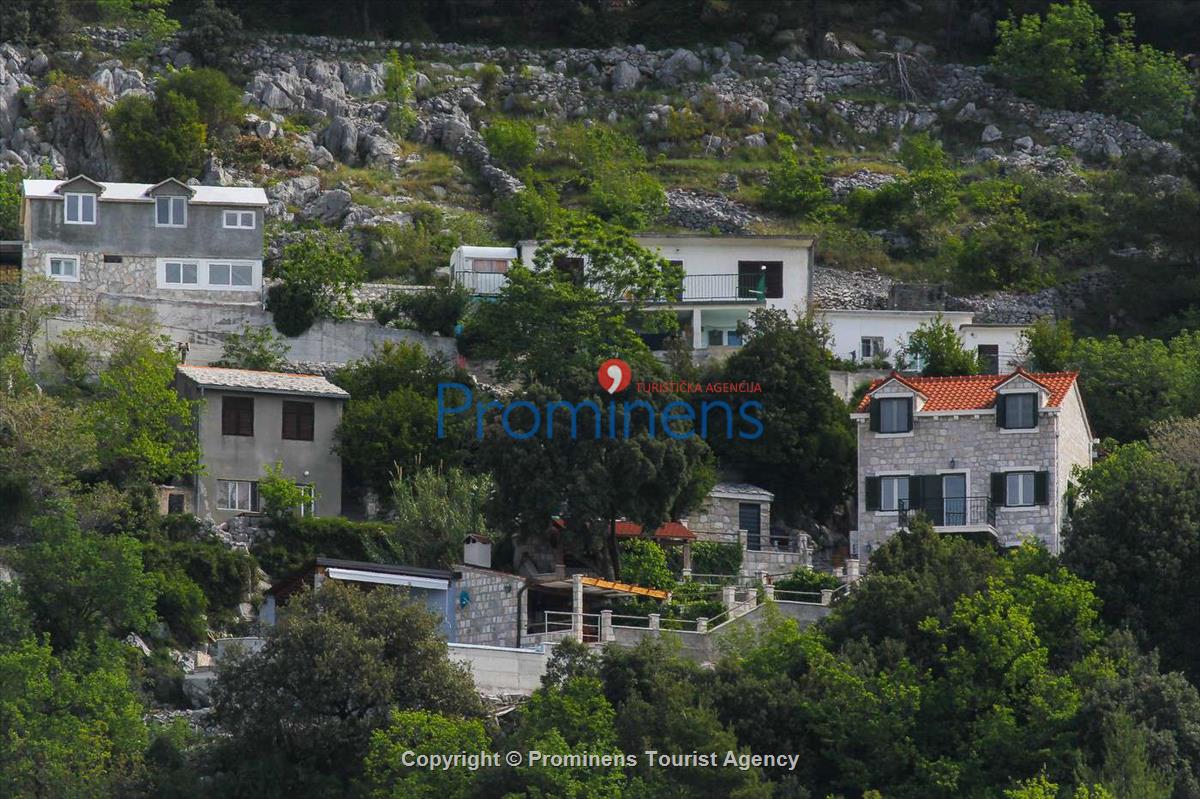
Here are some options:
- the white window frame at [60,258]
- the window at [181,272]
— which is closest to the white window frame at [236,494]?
the window at [181,272]

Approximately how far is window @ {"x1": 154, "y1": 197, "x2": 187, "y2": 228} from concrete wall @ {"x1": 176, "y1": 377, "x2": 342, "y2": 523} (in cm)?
890

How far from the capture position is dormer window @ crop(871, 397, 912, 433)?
6656cm

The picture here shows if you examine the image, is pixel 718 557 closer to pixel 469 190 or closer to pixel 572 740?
pixel 572 740

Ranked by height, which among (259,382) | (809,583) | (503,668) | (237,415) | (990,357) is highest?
(990,357)

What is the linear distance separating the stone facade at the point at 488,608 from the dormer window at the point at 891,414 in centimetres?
1155

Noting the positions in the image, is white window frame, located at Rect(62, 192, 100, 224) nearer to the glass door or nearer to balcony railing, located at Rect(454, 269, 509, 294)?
balcony railing, located at Rect(454, 269, 509, 294)

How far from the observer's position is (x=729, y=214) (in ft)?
291

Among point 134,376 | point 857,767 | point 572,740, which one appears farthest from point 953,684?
point 134,376

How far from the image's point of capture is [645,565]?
63.5 meters

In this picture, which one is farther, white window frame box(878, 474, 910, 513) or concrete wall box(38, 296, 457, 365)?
concrete wall box(38, 296, 457, 365)

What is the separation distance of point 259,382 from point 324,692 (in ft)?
57.1

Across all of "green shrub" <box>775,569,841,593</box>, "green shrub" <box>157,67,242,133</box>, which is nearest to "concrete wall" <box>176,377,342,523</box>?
"green shrub" <box>775,569,841,593</box>

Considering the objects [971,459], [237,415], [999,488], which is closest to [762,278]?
[971,459]

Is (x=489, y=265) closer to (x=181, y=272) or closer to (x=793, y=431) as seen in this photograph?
(x=181, y=272)
